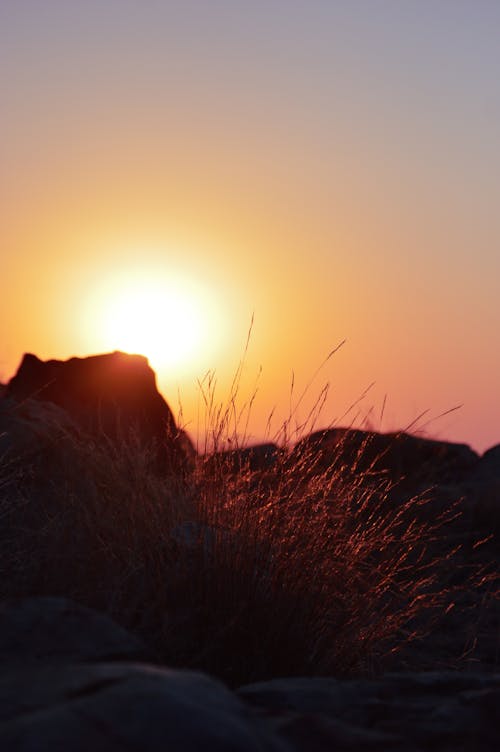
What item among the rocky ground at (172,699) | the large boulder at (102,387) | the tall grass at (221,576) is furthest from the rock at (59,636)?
the large boulder at (102,387)

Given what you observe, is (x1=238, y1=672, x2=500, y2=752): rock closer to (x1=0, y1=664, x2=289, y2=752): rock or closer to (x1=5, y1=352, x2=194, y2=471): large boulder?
(x1=0, y1=664, x2=289, y2=752): rock

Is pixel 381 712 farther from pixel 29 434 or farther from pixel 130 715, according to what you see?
pixel 29 434

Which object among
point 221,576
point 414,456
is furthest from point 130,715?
point 414,456

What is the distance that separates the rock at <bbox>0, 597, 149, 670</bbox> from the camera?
2.22m

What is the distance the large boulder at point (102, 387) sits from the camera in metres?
9.80

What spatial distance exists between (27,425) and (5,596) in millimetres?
4206

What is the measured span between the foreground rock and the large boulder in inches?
286

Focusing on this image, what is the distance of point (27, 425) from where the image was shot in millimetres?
7609

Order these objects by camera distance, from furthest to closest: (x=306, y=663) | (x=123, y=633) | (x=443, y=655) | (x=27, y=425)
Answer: (x=27, y=425) → (x=443, y=655) → (x=306, y=663) → (x=123, y=633)

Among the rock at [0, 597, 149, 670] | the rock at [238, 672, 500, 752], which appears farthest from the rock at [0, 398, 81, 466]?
the rock at [238, 672, 500, 752]

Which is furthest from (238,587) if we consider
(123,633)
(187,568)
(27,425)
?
(27,425)

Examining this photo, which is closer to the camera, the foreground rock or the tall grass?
the foreground rock

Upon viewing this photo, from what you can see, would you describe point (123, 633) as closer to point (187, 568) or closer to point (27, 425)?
point (187, 568)

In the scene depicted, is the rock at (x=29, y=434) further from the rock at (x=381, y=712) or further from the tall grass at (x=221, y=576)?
the rock at (x=381, y=712)
